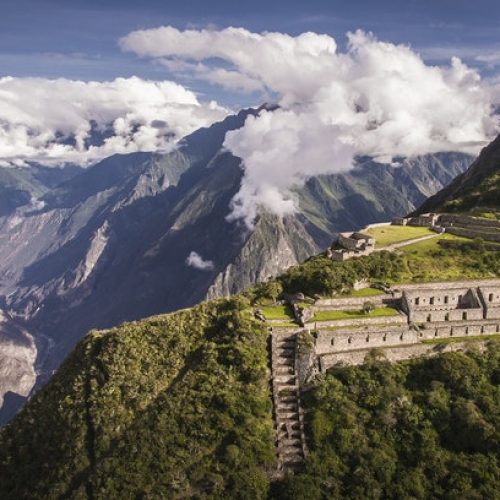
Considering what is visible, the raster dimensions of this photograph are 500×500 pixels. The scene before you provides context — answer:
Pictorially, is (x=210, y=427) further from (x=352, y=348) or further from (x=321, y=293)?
(x=321, y=293)

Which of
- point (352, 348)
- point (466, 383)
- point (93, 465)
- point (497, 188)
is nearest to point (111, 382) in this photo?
point (93, 465)

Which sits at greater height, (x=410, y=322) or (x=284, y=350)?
(x=410, y=322)

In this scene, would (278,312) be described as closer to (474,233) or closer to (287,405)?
(287,405)

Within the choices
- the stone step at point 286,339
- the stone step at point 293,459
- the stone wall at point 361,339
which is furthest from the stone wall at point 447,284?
the stone step at point 293,459

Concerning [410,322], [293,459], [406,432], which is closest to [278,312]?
[410,322]

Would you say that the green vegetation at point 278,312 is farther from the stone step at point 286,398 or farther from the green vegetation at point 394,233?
the green vegetation at point 394,233
